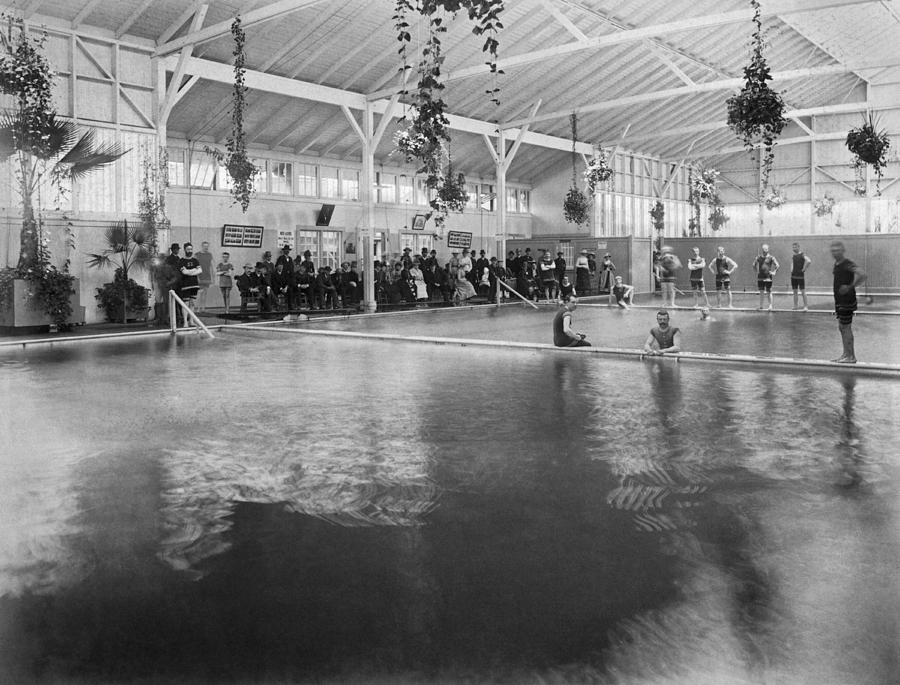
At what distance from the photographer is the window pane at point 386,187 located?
26219 millimetres

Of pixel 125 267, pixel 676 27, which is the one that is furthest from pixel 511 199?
pixel 125 267

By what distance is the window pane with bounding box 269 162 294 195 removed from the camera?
75.2ft

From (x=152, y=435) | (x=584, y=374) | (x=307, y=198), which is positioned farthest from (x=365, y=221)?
(x=152, y=435)

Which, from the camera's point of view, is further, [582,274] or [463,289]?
[582,274]

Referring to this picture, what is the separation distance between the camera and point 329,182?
968 inches

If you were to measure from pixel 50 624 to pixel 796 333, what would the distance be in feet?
41.7

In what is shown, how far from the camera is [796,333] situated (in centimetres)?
1360

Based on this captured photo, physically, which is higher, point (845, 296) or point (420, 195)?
point (420, 195)

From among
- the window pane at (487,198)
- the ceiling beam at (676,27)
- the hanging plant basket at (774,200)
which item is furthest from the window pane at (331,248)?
the hanging plant basket at (774,200)

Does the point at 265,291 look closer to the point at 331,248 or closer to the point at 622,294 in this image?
the point at 331,248

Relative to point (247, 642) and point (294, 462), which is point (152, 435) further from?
point (247, 642)

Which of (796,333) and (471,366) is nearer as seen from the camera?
(471,366)

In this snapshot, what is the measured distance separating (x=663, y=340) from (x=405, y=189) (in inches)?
692

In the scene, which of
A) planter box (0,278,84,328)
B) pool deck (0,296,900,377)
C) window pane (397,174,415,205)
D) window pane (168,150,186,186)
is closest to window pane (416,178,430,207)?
window pane (397,174,415,205)
